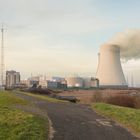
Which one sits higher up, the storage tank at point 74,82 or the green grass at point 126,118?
the storage tank at point 74,82

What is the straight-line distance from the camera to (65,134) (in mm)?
12484

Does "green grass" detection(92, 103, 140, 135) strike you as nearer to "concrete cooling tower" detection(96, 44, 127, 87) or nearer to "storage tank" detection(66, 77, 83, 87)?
"concrete cooling tower" detection(96, 44, 127, 87)

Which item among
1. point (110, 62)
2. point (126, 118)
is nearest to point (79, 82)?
point (110, 62)

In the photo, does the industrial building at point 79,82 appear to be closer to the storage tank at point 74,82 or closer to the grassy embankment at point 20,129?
the storage tank at point 74,82

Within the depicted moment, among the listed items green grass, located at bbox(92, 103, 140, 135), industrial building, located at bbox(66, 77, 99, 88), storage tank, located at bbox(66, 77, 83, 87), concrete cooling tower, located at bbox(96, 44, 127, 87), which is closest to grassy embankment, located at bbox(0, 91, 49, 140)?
green grass, located at bbox(92, 103, 140, 135)

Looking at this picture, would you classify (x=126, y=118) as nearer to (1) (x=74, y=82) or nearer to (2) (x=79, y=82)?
(1) (x=74, y=82)

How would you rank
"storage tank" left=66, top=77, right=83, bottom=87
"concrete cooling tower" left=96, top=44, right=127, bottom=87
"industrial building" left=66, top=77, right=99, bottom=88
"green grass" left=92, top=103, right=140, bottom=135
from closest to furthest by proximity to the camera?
"green grass" left=92, top=103, right=140, bottom=135 → "concrete cooling tower" left=96, top=44, right=127, bottom=87 → "industrial building" left=66, top=77, right=99, bottom=88 → "storage tank" left=66, top=77, right=83, bottom=87

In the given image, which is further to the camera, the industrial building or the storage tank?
the storage tank

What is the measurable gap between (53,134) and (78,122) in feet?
12.5

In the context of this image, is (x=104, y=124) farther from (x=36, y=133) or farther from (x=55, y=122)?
(x=36, y=133)

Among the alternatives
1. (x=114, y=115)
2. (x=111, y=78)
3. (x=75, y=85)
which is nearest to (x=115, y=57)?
(x=111, y=78)

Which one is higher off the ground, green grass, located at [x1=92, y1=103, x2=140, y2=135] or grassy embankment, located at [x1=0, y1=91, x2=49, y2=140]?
grassy embankment, located at [x1=0, y1=91, x2=49, y2=140]

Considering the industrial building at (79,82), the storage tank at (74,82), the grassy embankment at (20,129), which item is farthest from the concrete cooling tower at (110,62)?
the storage tank at (74,82)

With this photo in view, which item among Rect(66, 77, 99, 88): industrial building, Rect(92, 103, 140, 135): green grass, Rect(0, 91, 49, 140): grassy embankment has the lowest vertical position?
Rect(92, 103, 140, 135): green grass
